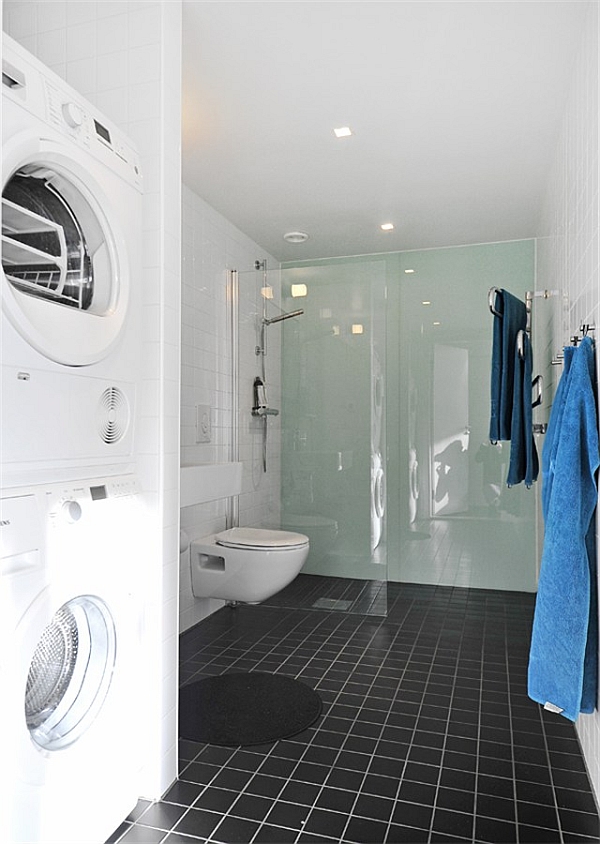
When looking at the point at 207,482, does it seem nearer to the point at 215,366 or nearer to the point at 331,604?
the point at 215,366

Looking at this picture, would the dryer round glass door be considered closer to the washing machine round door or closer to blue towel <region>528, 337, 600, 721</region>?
the washing machine round door

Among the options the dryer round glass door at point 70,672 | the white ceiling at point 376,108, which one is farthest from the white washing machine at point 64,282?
the white ceiling at point 376,108

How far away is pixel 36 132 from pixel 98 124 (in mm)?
299

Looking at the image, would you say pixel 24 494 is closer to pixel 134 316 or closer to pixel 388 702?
pixel 134 316

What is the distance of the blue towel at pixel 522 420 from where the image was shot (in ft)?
9.34

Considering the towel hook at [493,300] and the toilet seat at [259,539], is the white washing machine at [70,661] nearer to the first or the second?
the toilet seat at [259,539]

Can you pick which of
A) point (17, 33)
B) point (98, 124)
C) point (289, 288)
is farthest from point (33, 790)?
point (289, 288)

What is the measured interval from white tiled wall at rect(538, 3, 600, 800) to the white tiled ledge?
1570mm

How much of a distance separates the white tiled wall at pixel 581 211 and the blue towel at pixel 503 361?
21 cm

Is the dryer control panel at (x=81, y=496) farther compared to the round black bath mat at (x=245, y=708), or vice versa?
the round black bath mat at (x=245, y=708)

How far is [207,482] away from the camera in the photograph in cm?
281

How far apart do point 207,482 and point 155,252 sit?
3.89 feet

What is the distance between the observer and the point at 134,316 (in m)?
1.81

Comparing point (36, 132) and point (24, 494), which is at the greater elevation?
point (36, 132)
